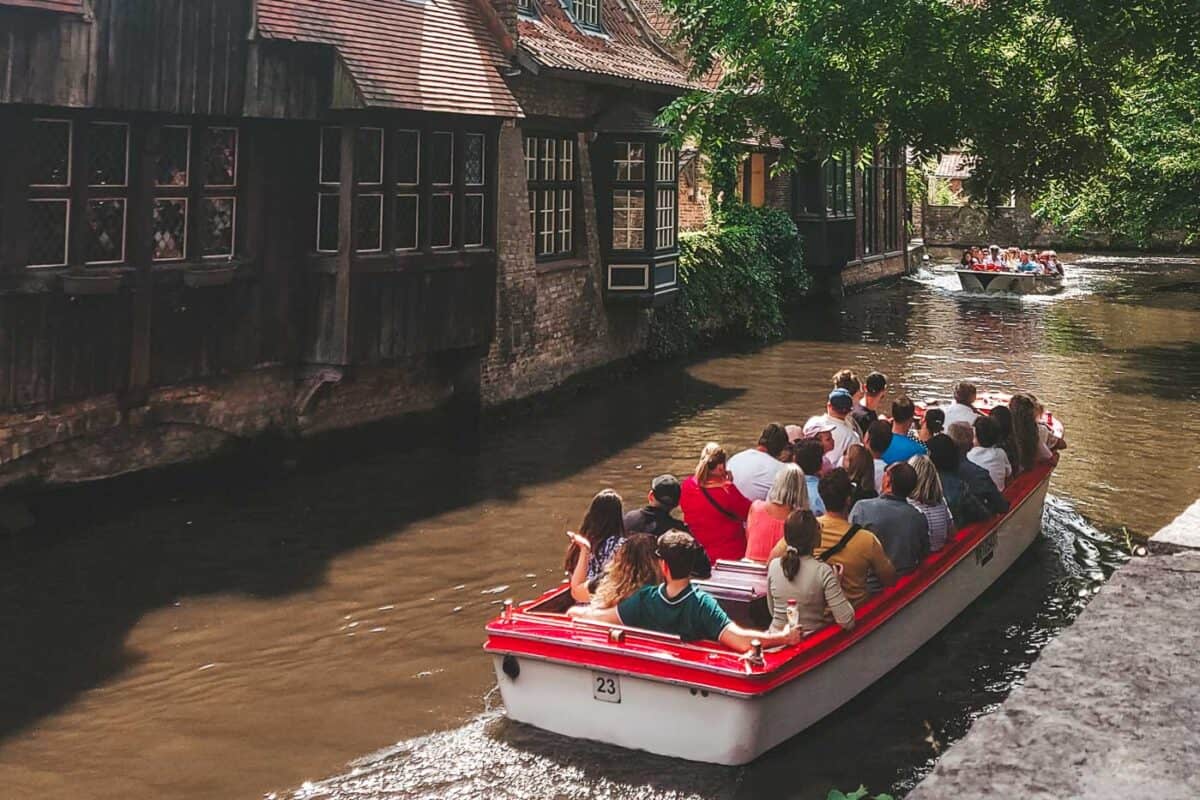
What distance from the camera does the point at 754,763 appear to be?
7551mm

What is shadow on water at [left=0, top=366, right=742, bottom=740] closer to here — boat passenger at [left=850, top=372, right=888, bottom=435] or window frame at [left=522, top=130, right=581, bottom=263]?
window frame at [left=522, top=130, right=581, bottom=263]

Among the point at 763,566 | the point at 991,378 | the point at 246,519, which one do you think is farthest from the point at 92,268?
the point at 991,378

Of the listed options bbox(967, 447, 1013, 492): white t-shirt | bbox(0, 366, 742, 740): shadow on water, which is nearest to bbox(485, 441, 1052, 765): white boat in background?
bbox(967, 447, 1013, 492): white t-shirt

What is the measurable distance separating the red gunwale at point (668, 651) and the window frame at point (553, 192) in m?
10.9

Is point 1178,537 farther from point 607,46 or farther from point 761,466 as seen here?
point 607,46

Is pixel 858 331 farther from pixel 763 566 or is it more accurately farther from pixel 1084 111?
pixel 763 566

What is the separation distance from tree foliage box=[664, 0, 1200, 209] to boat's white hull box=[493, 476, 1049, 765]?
6134 millimetres

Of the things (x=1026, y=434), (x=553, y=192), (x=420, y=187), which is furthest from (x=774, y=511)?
(x=553, y=192)

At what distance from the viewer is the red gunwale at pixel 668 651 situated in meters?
7.21

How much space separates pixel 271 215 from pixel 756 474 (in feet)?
21.0

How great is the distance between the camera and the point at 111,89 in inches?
455

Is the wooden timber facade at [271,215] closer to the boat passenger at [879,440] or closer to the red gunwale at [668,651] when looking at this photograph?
the red gunwale at [668,651]

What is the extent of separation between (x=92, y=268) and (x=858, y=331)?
18503 millimetres

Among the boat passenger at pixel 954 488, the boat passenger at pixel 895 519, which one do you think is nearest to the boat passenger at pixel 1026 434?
the boat passenger at pixel 954 488
